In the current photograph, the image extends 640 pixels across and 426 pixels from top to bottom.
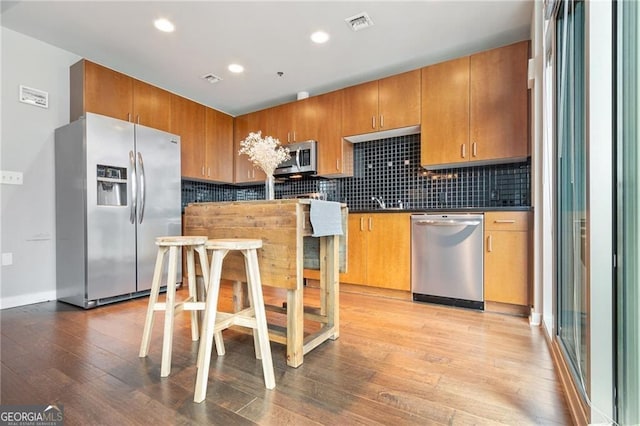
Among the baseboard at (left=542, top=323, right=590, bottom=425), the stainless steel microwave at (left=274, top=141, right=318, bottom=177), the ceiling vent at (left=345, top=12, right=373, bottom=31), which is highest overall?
the ceiling vent at (left=345, top=12, right=373, bottom=31)

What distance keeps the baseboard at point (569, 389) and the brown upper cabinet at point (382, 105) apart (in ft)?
7.31

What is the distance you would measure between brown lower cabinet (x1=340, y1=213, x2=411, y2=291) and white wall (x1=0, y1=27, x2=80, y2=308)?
298 centimetres

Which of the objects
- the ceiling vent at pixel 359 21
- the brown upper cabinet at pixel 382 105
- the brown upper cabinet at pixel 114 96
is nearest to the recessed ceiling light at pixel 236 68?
the brown upper cabinet at pixel 114 96

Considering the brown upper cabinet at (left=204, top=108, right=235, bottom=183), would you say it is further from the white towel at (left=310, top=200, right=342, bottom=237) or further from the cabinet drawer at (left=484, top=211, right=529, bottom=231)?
the cabinet drawer at (left=484, top=211, right=529, bottom=231)

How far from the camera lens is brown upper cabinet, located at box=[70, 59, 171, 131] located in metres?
2.98

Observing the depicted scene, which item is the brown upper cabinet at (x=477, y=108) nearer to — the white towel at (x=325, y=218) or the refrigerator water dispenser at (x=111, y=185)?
the white towel at (x=325, y=218)

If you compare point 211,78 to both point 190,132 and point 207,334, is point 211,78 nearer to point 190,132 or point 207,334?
point 190,132

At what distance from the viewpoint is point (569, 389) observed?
4.30 feet

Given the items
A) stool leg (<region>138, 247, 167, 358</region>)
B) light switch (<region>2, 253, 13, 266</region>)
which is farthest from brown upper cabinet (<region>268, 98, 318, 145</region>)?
light switch (<region>2, 253, 13, 266</region>)

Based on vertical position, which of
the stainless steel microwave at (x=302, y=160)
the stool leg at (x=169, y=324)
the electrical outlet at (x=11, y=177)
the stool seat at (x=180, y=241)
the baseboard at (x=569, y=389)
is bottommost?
the baseboard at (x=569, y=389)

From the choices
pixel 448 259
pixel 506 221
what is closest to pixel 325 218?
pixel 448 259

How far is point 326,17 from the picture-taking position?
2.47 meters

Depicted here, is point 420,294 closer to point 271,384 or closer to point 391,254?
point 391,254

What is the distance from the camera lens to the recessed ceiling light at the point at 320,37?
2.69 metres
